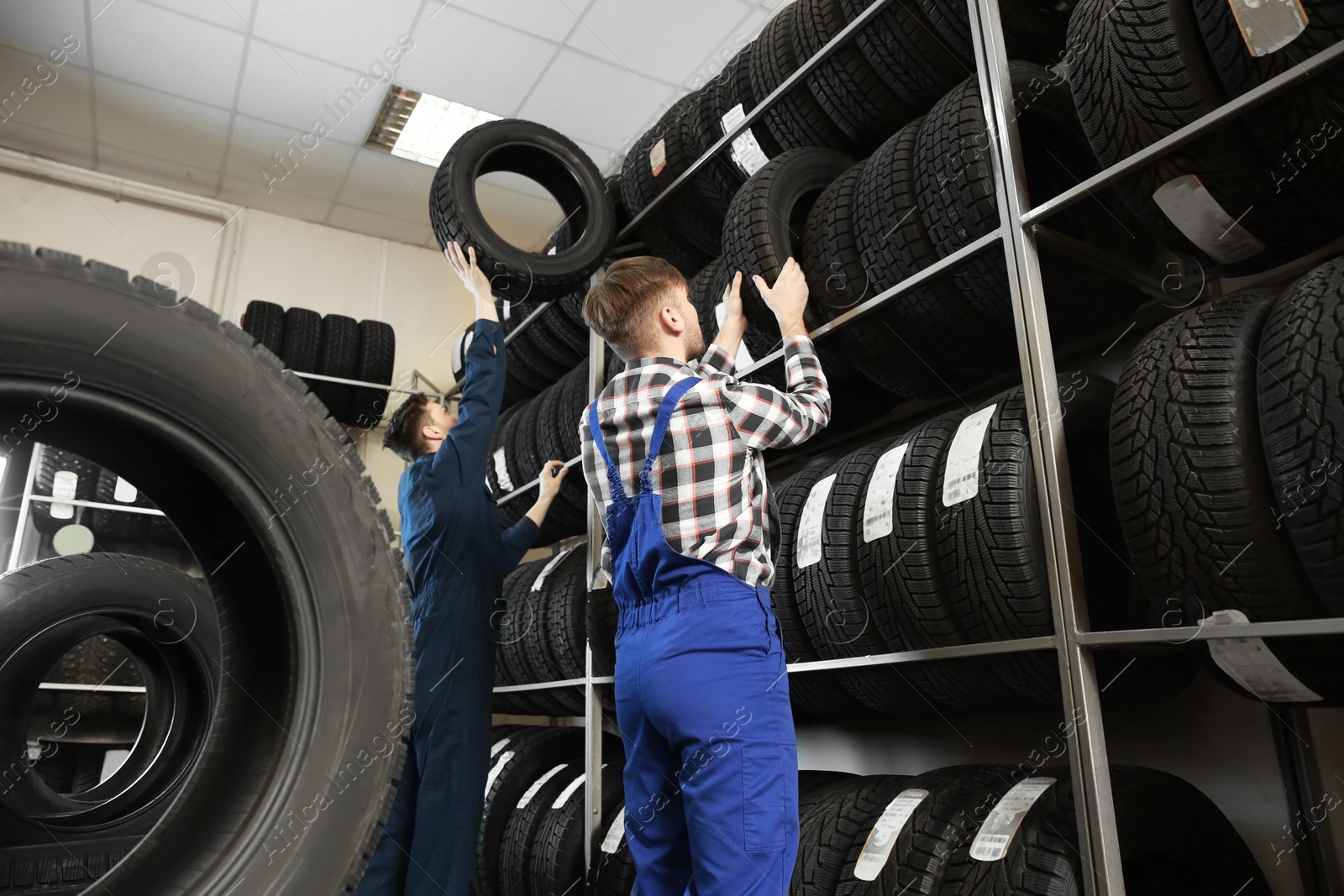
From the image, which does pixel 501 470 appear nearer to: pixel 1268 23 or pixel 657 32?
pixel 657 32

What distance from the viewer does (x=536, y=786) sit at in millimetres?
3188

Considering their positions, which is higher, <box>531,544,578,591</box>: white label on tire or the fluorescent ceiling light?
the fluorescent ceiling light

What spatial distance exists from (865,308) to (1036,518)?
69 cm

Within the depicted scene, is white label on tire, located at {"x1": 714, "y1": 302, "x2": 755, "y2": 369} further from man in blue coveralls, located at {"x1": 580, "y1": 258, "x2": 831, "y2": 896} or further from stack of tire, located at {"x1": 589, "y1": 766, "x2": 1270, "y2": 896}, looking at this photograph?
stack of tire, located at {"x1": 589, "y1": 766, "x2": 1270, "y2": 896}

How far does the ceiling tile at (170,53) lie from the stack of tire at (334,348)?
Result: 1223 millimetres

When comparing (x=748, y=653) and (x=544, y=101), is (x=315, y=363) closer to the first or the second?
(x=544, y=101)

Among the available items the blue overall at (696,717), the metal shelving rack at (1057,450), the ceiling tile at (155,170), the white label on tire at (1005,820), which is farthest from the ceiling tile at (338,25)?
the white label on tire at (1005,820)

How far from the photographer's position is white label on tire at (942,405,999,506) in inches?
67.9

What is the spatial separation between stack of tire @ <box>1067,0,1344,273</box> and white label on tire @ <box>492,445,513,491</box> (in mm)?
2781

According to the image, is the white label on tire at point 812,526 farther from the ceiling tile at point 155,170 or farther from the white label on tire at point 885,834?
the ceiling tile at point 155,170

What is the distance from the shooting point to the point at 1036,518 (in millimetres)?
1653

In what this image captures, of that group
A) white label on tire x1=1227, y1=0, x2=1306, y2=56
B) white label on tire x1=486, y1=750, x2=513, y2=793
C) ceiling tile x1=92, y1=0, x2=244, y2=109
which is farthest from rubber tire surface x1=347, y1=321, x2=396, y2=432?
white label on tire x1=1227, y1=0, x2=1306, y2=56

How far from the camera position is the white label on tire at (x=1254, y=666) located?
1.35m

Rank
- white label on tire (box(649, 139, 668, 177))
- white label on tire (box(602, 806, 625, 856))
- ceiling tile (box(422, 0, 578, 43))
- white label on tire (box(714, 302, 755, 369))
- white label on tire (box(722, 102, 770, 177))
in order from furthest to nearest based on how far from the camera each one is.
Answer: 1. ceiling tile (box(422, 0, 578, 43))
2. white label on tire (box(649, 139, 668, 177))
3. white label on tire (box(722, 102, 770, 177))
4. white label on tire (box(602, 806, 625, 856))
5. white label on tire (box(714, 302, 755, 369))
